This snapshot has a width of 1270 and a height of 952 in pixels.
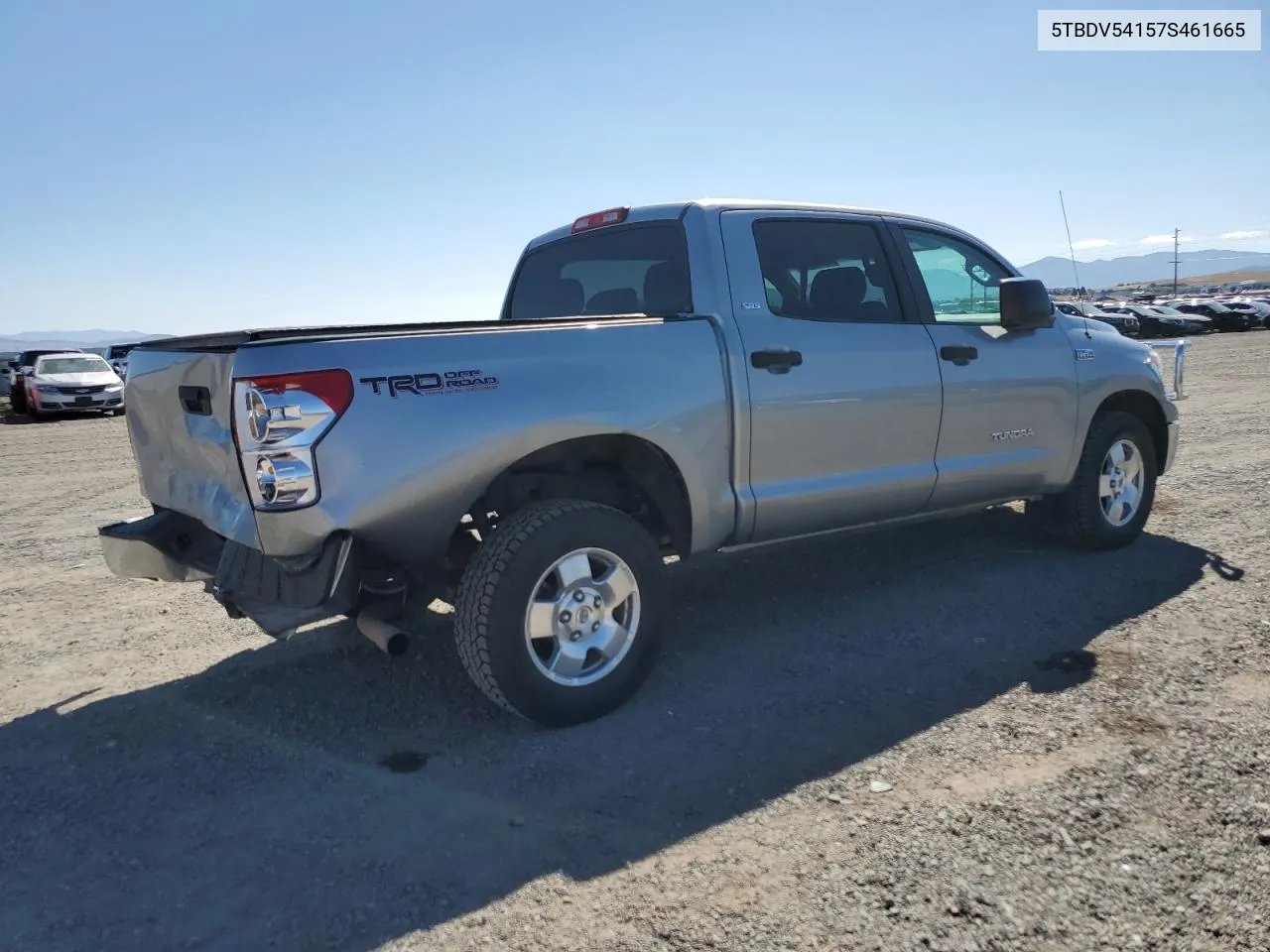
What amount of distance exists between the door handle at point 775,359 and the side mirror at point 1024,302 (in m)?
1.45

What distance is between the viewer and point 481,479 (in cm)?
329

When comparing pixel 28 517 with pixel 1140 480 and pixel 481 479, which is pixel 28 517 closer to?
pixel 481 479

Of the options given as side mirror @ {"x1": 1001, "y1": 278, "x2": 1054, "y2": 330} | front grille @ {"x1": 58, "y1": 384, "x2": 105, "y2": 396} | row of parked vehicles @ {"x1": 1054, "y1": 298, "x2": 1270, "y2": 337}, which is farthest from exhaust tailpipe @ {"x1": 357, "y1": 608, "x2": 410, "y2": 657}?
row of parked vehicles @ {"x1": 1054, "y1": 298, "x2": 1270, "y2": 337}

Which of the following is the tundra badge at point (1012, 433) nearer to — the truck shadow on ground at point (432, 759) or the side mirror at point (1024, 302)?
the side mirror at point (1024, 302)

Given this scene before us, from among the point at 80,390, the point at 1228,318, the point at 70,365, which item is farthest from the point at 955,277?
the point at 1228,318

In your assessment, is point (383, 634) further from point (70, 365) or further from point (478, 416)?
point (70, 365)

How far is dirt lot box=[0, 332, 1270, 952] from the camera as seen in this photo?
2.41 m

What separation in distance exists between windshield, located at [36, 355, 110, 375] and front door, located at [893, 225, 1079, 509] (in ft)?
67.1

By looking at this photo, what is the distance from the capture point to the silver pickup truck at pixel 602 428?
308cm

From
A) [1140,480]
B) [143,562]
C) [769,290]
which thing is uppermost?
[769,290]

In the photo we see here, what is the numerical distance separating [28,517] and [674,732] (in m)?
6.95

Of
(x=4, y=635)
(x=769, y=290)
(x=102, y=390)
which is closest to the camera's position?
(x=769, y=290)

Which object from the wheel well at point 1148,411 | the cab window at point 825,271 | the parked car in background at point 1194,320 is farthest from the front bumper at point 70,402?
the parked car in background at point 1194,320

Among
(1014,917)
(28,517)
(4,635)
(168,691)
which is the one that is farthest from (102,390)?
(1014,917)
